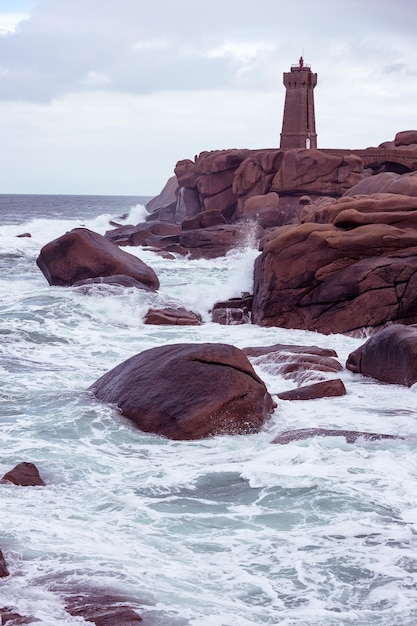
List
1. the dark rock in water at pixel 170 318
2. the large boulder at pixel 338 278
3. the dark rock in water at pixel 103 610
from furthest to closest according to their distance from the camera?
1. the dark rock in water at pixel 170 318
2. the large boulder at pixel 338 278
3. the dark rock in water at pixel 103 610

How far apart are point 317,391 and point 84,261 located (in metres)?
9.79

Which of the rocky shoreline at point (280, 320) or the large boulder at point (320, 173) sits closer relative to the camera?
the rocky shoreline at point (280, 320)

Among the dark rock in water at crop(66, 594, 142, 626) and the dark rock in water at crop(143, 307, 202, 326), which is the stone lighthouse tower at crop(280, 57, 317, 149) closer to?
the dark rock in water at crop(143, 307, 202, 326)

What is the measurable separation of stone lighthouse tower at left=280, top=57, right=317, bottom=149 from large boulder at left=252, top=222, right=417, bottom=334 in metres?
34.9

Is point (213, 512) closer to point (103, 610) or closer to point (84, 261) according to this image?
point (103, 610)

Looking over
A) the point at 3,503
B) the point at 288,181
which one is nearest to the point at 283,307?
the point at 3,503

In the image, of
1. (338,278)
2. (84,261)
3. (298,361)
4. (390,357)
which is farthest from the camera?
(84,261)

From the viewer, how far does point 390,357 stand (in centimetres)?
1134

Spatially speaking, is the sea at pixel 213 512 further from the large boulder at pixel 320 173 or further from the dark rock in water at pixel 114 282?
the large boulder at pixel 320 173

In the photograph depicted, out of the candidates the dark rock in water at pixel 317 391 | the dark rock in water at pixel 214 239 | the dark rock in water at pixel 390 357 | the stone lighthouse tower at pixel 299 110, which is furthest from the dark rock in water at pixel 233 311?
the stone lighthouse tower at pixel 299 110

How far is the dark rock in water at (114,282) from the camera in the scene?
18.5 metres

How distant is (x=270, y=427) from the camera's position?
9.19m

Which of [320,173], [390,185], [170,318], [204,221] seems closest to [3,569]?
[170,318]

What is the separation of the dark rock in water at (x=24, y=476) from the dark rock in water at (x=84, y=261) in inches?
473
